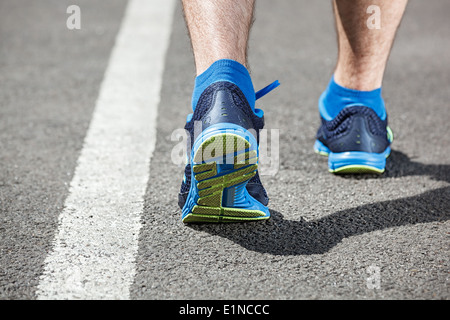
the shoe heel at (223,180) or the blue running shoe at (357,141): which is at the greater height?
the shoe heel at (223,180)

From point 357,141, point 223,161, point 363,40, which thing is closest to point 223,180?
point 223,161

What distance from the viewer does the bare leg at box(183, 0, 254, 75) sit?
6.05 feet

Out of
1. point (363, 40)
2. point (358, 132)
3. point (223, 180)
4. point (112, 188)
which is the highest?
point (363, 40)

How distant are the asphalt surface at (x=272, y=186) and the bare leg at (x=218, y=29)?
0.56 metres

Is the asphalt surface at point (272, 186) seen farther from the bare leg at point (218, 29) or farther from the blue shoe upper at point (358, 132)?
the bare leg at point (218, 29)

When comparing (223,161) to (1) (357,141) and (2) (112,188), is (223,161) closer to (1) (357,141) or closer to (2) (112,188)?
(2) (112,188)

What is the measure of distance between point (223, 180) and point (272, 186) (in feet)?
1.81

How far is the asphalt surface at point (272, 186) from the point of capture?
1.63 m

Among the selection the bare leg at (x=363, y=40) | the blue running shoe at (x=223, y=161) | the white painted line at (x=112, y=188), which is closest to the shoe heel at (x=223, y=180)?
the blue running shoe at (x=223, y=161)

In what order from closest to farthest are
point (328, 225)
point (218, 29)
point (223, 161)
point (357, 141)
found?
point (223, 161), point (218, 29), point (328, 225), point (357, 141)

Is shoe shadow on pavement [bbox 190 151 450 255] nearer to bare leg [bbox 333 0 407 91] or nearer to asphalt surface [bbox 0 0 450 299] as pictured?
asphalt surface [bbox 0 0 450 299]

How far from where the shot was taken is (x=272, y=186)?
7.44 ft

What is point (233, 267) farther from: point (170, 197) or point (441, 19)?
point (441, 19)

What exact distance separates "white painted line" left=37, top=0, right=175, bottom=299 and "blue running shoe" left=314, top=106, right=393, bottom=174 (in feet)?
2.57
